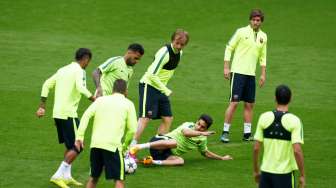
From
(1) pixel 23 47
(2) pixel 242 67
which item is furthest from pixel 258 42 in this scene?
(1) pixel 23 47

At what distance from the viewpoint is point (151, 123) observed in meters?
19.1

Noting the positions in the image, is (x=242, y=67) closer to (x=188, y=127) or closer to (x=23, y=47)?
(x=188, y=127)

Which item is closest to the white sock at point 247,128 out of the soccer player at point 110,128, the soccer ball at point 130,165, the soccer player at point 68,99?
the soccer ball at point 130,165

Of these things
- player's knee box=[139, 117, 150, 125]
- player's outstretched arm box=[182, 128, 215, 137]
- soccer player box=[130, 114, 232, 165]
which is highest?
player's knee box=[139, 117, 150, 125]

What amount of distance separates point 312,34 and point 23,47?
9.05 meters

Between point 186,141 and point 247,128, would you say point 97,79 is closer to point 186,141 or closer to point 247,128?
point 186,141

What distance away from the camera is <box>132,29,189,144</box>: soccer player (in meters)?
15.9

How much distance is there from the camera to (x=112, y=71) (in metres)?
15.5

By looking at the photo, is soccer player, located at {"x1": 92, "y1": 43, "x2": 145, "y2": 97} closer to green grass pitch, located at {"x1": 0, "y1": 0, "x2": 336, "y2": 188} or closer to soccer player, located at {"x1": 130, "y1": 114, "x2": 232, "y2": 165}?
soccer player, located at {"x1": 130, "y1": 114, "x2": 232, "y2": 165}

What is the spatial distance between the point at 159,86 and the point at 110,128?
3484mm

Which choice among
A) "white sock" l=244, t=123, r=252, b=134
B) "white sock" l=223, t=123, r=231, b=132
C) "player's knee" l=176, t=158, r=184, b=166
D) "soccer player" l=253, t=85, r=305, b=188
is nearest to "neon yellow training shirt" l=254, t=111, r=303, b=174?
"soccer player" l=253, t=85, r=305, b=188

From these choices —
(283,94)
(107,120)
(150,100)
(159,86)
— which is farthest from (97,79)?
(283,94)

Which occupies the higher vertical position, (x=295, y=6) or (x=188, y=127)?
(x=295, y=6)

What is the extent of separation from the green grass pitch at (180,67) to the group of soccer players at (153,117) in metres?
0.49
